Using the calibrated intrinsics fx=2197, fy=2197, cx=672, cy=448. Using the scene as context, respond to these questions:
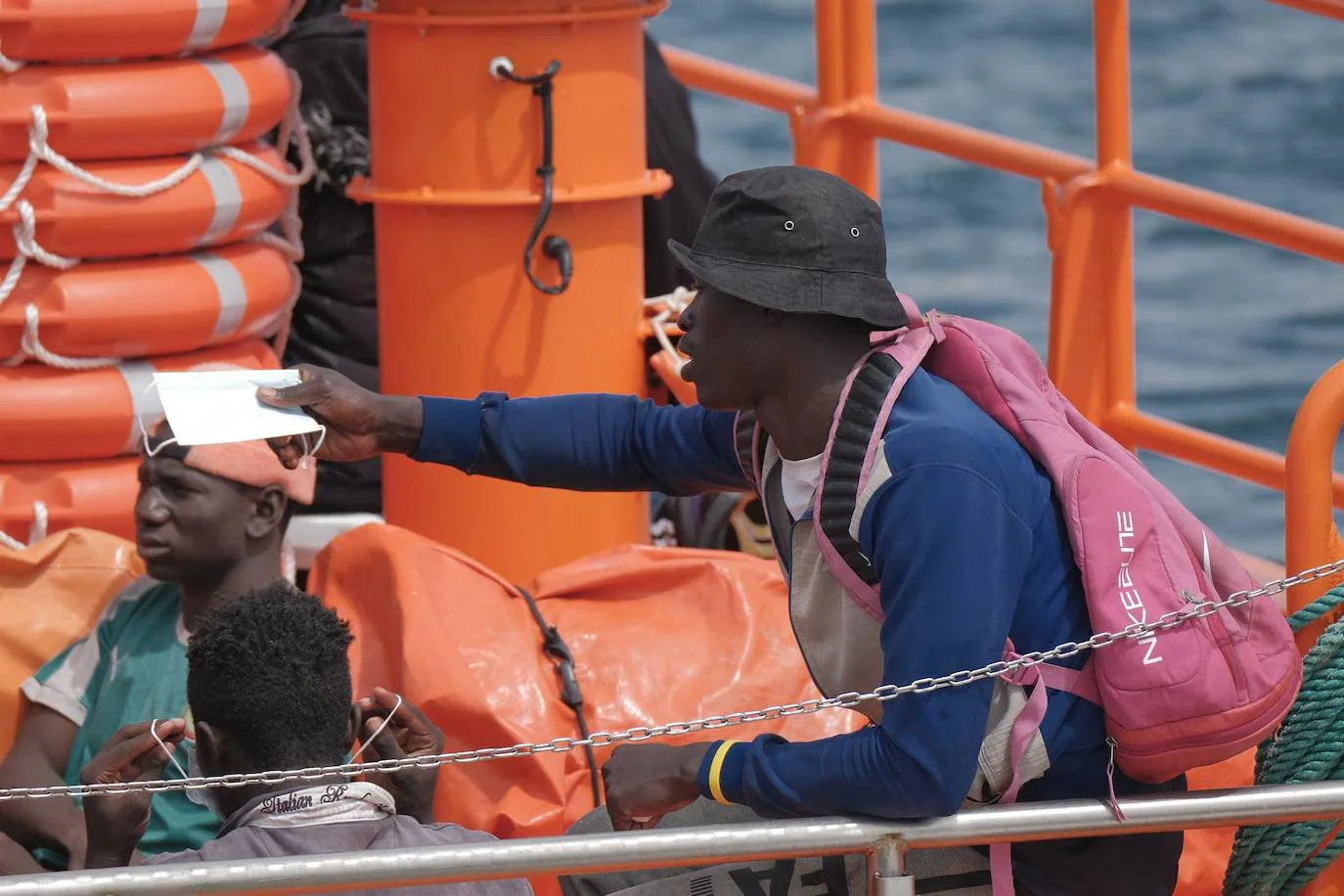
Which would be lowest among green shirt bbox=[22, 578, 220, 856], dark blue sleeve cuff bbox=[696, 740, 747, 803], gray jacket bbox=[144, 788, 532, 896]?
green shirt bbox=[22, 578, 220, 856]

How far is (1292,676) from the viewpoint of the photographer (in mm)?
2580

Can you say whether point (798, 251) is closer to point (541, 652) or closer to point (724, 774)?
point (724, 774)

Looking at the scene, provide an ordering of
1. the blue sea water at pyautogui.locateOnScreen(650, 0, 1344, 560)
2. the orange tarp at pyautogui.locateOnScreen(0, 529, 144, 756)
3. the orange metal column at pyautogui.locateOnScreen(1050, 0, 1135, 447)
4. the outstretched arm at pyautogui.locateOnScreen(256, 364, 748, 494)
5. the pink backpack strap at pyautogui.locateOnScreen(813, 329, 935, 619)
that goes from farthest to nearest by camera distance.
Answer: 1. the blue sea water at pyautogui.locateOnScreen(650, 0, 1344, 560)
2. the orange metal column at pyautogui.locateOnScreen(1050, 0, 1135, 447)
3. the orange tarp at pyautogui.locateOnScreen(0, 529, 144, 756)
4. the outstretched arm at pyautogui.locateOnScreen(256, 364, 748, 494)
5. the pink backpack strap at pyautogui.locateOnScreen(813, 329, 935, 619)

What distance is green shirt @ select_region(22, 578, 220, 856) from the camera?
3.36 metres

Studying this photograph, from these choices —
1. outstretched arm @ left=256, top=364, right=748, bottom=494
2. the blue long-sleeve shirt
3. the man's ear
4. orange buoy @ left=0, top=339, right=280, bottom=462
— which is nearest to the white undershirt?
the blue long-sleeve shirt

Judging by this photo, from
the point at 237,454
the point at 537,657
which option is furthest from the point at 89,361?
the point at 537,657

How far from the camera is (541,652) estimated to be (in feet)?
11.6

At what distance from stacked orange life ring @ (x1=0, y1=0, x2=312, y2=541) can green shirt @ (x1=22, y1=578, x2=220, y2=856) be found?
34 centimetres

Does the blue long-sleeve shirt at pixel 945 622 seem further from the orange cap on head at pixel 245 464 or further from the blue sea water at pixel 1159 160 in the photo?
the blue sea water at pixel 1159 160

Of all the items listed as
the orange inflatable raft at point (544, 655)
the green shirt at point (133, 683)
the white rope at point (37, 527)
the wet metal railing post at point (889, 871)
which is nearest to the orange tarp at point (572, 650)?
the orange inflatable raft at point (544, 655)

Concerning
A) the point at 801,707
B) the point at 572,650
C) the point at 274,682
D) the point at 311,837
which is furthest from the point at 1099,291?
the point at 311,837

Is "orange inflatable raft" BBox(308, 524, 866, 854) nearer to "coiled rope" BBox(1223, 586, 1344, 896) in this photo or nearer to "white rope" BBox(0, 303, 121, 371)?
"white rope" BBox(0, 303, 121, 371)

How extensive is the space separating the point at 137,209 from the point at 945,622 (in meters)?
2.07

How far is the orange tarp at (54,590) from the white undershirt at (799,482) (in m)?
1.60
